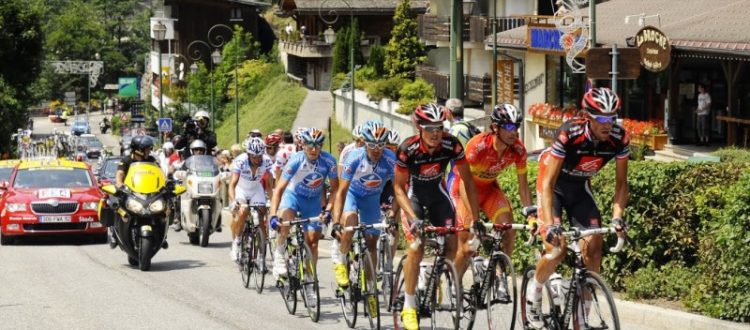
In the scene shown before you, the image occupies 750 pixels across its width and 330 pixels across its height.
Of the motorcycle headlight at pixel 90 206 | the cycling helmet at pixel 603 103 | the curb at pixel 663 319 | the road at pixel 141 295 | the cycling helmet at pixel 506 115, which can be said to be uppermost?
the cycling helmet at pixel 603 103

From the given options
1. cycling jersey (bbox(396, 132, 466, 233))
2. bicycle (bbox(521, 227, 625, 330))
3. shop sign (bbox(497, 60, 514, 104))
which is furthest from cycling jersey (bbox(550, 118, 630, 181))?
shop sign (bbox(497, 60, 514, 104))

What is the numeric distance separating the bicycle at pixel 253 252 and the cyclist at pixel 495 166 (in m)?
3.94

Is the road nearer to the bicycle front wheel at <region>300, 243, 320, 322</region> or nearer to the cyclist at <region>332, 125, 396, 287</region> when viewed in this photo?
the bicycle front wheel at <region>300, 243, 320, 322</region>

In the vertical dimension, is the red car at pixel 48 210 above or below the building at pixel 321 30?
below

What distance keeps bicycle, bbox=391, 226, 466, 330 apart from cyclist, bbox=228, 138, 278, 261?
5.60 meters

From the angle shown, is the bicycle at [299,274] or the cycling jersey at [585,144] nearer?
the cycling jersey at [585,144]

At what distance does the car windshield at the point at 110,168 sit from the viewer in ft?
104

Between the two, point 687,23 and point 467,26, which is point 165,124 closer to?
point 467,26

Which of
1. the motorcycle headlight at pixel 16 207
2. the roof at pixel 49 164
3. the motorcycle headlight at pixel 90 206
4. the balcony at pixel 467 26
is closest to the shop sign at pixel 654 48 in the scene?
the roof at pixel 49 164

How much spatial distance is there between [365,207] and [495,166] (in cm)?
203

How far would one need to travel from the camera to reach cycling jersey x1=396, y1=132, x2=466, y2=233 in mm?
12062

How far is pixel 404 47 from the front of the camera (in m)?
61.8

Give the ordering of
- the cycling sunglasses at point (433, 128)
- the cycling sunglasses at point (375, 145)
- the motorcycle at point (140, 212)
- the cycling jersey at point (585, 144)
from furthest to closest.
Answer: the motorcycle at point (140, 212), the cycling sunglasses at point (375, 145), the cycling sunglasses at point (433, 128), the cycling jersey at point (585, 144)

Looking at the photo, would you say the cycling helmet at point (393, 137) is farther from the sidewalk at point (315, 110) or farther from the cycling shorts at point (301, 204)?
the sidewalk at point (315, 110)
